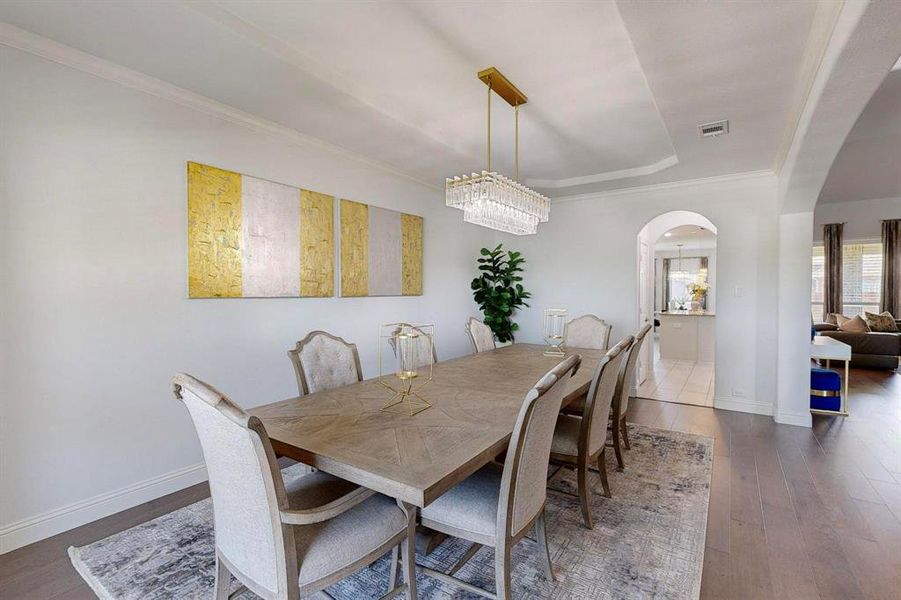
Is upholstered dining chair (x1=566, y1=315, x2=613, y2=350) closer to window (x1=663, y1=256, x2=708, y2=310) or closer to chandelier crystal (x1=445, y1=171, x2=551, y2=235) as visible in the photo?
chandelier crystal (x1=445, y1=171, x2=551, y2=235)

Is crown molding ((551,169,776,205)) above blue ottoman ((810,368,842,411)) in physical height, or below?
above

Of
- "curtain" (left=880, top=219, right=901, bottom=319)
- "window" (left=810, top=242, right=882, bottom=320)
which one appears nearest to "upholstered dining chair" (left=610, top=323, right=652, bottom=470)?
"window" (left=810, top=242, right=882, bottom=320)

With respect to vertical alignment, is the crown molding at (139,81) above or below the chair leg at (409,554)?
above

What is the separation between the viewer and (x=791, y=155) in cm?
324

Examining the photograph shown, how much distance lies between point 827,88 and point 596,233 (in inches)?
126

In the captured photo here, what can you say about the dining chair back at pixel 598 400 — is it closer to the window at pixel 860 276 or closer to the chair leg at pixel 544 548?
the chair leg at pixel 544 548

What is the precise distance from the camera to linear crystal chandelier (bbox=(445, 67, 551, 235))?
2691 millimetres

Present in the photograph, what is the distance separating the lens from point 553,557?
1.99m

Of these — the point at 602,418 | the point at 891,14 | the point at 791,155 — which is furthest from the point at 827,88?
the point at 602,418

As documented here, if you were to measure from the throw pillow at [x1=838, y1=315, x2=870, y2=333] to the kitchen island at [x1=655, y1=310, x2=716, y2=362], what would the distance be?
193 centimetres

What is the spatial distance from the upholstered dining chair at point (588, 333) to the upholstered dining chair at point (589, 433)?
1.60 metres

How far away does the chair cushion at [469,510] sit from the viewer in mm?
1514

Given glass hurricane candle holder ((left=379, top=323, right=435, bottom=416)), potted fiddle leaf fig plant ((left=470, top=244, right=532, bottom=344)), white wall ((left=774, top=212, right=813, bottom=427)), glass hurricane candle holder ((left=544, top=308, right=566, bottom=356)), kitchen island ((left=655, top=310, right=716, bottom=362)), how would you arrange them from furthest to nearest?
kitchen island ((left=655, top=310, right=716, bottom=362))
potted fiddle leaf fig plant ((left=470, top=244, right=532, bottom=344))
white wall ((left=774, top=212, right=813, bottom=427))
glass hurricane candle holder ((left=544, top=308, right=566, bottom=356))
glass hurricane candle holder ((left=379, top=323, right=435, bottom=416))

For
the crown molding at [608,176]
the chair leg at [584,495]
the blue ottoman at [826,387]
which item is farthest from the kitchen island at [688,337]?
the chair leg at [584,495]
